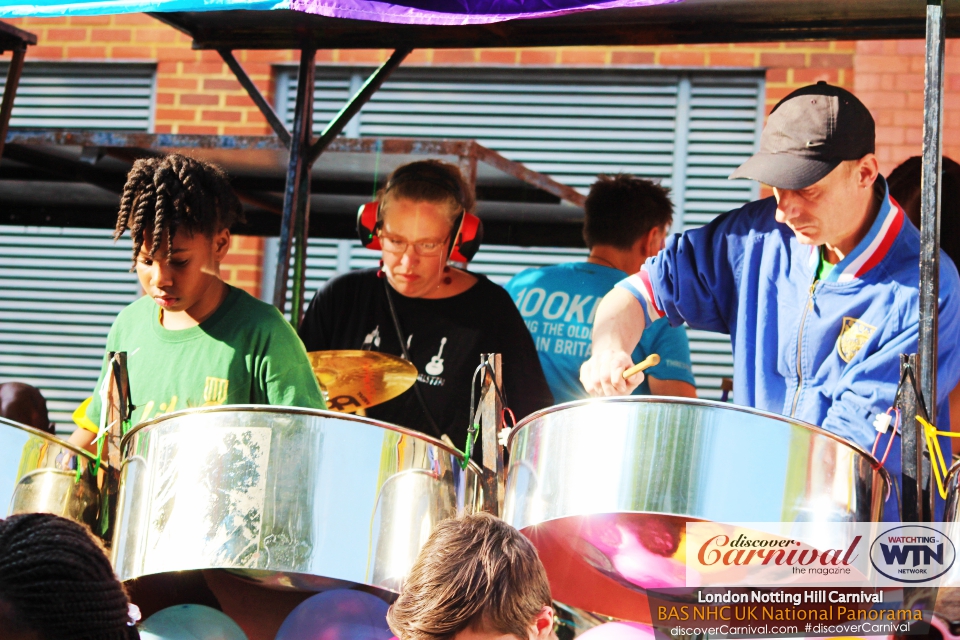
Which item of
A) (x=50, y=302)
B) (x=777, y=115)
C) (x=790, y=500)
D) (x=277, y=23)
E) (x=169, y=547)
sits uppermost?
(x=277, y=23)

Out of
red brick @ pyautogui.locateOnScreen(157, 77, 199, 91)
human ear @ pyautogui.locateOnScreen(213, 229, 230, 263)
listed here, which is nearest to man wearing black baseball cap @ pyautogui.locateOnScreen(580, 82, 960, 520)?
human ear @ pyautogui.locateOnScreen(213, 229, 230, 263)

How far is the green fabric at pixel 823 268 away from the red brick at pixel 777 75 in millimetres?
2206

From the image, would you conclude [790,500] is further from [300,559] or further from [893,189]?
[893,189]

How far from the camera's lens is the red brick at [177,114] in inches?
165

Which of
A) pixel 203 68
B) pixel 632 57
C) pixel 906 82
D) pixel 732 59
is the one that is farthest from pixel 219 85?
pixel 906 82

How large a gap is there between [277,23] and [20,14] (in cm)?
78

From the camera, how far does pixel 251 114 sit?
4.16 m

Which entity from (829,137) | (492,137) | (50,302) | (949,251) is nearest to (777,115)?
(829,137)

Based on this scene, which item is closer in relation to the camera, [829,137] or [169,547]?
[169,547]

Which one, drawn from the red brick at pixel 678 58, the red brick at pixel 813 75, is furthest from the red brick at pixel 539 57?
A: the red brick at pixel 813 75

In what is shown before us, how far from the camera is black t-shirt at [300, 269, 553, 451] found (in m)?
2.35

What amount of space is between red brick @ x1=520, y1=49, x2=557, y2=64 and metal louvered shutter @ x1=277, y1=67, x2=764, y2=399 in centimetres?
4

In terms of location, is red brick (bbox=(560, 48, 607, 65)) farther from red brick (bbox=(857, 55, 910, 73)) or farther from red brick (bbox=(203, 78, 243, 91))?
red brick (bbox=(203, 78, 243, 91))

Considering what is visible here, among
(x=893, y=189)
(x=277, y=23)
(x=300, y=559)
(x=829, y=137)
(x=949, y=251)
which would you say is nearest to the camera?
(x=300, y=559)
